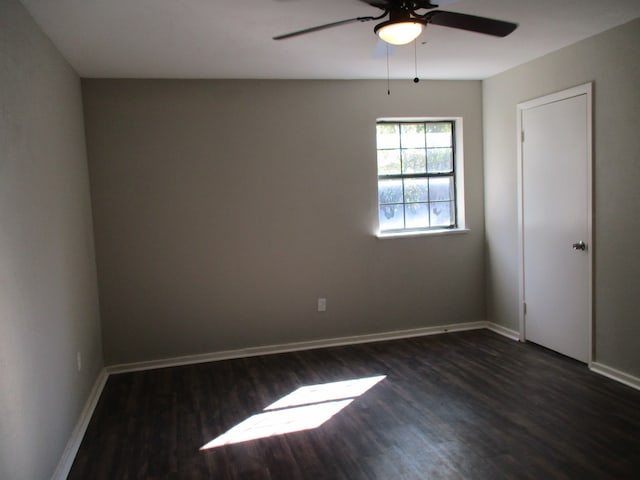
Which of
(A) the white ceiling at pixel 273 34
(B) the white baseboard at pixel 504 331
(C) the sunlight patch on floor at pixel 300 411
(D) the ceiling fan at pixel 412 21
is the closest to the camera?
(D) the ceiling fan at pixel 412 21

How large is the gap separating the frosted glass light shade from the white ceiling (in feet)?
0.47

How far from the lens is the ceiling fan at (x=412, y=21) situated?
232 cm

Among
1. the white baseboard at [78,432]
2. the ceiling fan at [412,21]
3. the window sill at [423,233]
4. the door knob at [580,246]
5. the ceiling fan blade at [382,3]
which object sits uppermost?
the ceiling fan blade at [382,3]

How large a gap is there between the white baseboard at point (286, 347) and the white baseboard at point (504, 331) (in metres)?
0.08

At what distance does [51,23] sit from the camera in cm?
283

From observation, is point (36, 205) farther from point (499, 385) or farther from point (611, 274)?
point (611, 274)

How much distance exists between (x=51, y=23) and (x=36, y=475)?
2.34m

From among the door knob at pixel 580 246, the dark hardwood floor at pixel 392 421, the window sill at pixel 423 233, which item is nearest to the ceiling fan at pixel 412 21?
the door knob at pixel 580 246

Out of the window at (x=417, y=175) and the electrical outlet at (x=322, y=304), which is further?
the window at (x=417, y=175)

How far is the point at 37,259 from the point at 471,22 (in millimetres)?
2437

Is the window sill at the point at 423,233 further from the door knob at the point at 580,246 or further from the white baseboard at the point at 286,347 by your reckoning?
the door knob at the point at 580,246

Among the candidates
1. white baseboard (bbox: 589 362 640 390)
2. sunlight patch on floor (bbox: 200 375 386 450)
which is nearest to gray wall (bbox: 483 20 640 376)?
white baseboard (bbox: 589 362 640 390)

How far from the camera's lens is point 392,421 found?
10.3 ft

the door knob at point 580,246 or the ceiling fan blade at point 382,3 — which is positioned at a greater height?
the ceiling fan blade at point 382,3
